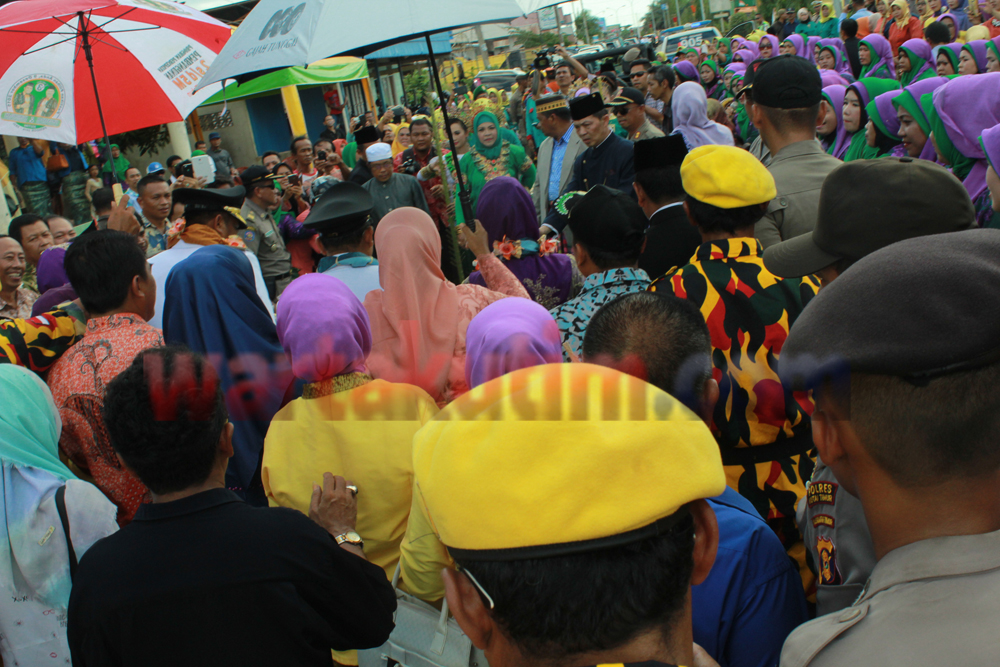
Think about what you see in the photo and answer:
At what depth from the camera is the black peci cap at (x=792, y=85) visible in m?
3.12

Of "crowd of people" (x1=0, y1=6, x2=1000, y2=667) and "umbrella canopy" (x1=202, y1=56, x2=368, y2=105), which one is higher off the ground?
"umbrella canopy" (x1=202, y1=56, x2=368, y2=105)

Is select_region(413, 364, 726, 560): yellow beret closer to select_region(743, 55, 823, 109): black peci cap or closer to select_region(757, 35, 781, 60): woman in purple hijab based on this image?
select_region(743, 55, 823, 109): black peci cap

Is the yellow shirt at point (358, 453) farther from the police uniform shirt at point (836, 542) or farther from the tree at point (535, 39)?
the tree at point (535, 39)

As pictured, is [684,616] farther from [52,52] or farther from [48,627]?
[52,52]

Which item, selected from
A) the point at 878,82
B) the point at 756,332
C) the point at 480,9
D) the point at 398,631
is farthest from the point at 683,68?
the point at 398,631

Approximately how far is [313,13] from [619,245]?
6.22 feet

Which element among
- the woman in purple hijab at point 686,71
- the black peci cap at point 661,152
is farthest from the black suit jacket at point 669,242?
the woman in purple hijab at point 686,71

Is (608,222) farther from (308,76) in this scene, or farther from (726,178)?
(308,76)

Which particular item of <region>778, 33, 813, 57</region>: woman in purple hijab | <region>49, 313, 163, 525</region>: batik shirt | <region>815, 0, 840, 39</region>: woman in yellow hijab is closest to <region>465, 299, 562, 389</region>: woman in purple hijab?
<region>49, 313, 163, 525</region>: batik shirt

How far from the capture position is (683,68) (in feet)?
31.8

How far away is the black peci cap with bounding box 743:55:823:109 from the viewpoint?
10.2ft

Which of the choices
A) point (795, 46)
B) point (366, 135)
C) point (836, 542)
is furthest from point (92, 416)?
point (795, 46)

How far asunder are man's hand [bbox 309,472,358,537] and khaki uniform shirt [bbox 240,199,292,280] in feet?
14.6

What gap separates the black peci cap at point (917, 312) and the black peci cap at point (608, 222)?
1567mm
